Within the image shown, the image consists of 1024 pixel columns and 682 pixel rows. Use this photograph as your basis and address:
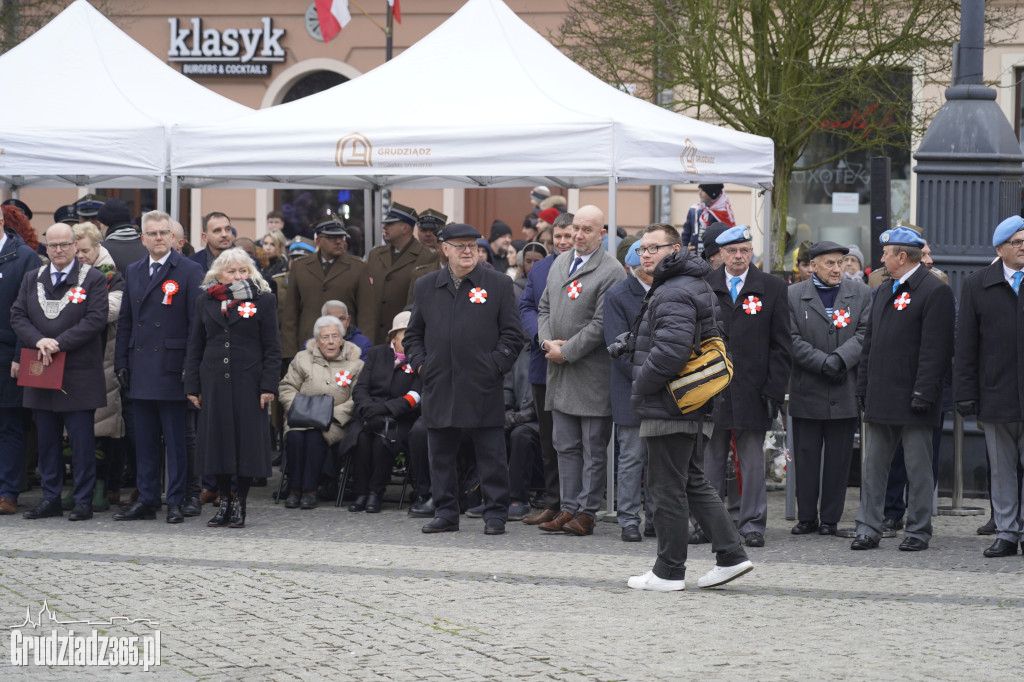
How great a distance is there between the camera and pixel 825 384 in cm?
A: 1002

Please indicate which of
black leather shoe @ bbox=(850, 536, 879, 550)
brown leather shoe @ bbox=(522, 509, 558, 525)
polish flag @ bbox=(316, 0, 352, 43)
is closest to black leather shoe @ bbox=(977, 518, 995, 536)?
black leather shoe @ bbox=(850, 536, 879, 550)

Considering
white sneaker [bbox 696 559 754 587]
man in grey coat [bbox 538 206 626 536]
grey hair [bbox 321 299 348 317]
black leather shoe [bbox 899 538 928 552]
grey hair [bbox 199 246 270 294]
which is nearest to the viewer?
white sneaker [bbox 696 559 754 587]

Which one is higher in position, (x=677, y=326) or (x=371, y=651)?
(x=677, y=326)

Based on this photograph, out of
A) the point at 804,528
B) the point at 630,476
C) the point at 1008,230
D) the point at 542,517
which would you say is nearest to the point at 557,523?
the point at 542,517

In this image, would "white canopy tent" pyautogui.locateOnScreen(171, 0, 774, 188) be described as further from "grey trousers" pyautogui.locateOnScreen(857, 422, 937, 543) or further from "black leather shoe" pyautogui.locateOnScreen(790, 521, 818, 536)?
"black leather shoe" pyautogui.locateOnScreen(790, 521, 818, 536)

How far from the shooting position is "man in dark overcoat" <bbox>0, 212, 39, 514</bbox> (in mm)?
10609

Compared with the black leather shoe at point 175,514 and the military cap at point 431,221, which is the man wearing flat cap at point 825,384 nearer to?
the black leather shoe at point 175,514

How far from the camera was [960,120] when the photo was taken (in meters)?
11.9

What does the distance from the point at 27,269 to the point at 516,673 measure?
5.98 m

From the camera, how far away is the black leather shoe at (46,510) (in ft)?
34.2

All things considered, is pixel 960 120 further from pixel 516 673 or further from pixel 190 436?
pixel 516 673

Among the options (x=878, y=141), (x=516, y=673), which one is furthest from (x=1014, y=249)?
(x=878, y=141)

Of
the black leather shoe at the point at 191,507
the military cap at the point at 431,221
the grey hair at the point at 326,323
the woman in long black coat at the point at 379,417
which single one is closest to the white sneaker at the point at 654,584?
the woman in long black coat at the point at 379,417

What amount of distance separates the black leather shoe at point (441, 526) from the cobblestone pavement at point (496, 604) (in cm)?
15
